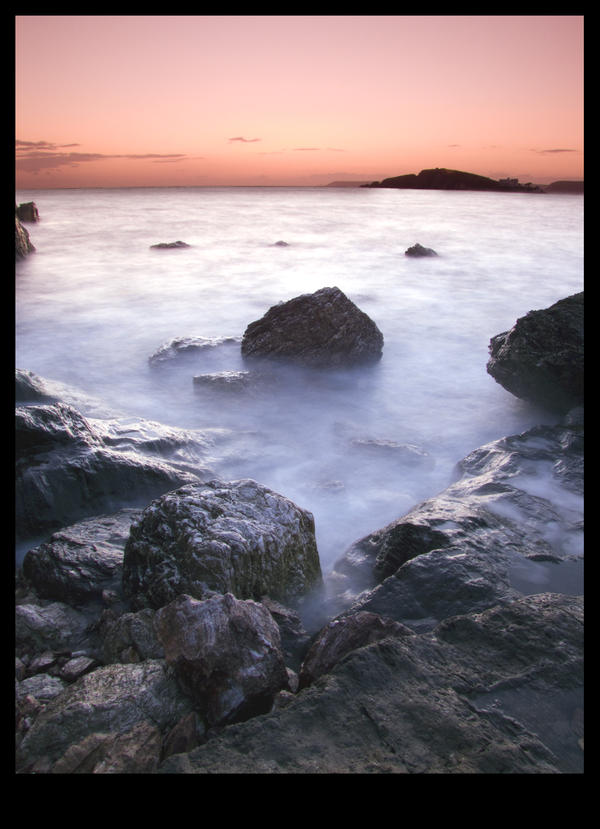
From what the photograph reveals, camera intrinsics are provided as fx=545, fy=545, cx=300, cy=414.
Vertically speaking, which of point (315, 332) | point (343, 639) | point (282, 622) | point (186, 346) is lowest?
point (282, 622)

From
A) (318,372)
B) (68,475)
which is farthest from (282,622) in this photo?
(318,372)

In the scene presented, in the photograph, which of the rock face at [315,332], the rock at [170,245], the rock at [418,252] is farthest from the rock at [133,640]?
the rock at [170,245]

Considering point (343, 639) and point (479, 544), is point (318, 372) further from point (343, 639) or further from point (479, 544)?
point (343, 639)

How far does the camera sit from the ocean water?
552 centimetres

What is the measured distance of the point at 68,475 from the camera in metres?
4.33

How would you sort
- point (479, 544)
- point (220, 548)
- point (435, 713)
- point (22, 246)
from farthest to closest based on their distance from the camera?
point (22, 246) < point (479, 544) < point (220, 548) < point (435, 713)

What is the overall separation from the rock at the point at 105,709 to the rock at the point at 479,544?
1.20m

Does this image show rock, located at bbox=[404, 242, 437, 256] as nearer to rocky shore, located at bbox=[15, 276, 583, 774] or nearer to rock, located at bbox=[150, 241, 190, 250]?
rock, located at bbox=[150, 241, 190, 250]

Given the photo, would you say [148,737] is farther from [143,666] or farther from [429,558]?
[429,558]

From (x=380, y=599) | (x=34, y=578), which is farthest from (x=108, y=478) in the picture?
(x=380, y=599)

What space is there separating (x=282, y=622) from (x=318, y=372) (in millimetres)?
4828

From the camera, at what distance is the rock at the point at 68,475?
4152mm

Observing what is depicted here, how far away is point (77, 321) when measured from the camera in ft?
34.4
